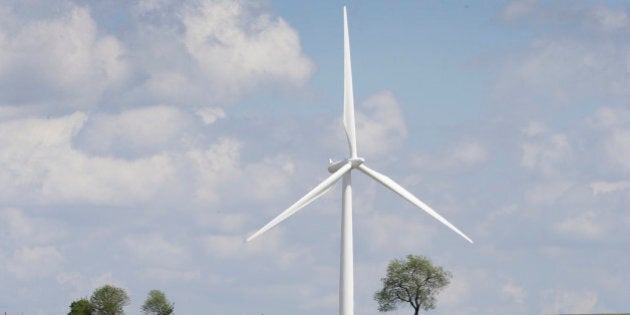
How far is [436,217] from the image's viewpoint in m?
119

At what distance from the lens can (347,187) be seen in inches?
4788

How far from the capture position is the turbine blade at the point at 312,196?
378 ft

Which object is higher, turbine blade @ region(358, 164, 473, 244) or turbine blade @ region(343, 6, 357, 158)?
turbine blade @ region(343, 6, 357, 158)

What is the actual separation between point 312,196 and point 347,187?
16.3 feet

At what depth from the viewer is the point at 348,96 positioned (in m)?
124

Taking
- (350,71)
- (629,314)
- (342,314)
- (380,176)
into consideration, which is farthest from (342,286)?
(629,314)

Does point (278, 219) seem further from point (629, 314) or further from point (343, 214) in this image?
point (629, 314)

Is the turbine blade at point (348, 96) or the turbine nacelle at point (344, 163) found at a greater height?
the turbine blade at point (348, 96)

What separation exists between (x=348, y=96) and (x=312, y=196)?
37.6ft

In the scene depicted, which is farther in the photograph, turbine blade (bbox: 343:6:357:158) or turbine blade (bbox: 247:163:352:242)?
turbine blade (bbox: 343:6:357:158)

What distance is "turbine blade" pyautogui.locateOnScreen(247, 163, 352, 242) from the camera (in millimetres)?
115062

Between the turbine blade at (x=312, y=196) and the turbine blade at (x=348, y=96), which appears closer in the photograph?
the turbine blade at (x=312, y=196)

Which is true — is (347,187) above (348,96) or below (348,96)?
below

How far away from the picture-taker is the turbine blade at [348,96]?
123 metres
